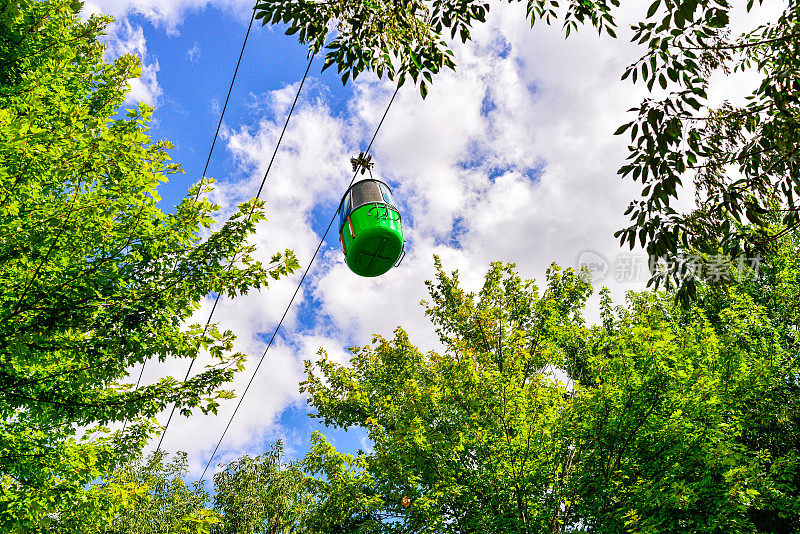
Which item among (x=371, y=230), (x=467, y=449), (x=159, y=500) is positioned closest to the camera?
(x=371, y=230)

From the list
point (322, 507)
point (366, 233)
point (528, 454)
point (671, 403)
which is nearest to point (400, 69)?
point (366, 233)

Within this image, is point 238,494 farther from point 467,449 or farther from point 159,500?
point 467,449

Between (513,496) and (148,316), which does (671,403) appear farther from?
(148,316)

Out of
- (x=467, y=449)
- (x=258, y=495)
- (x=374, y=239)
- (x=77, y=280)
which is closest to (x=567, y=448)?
(x=467, y=449)

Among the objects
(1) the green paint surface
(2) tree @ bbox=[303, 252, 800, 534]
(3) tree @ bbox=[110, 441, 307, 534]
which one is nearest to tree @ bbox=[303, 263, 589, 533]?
(2) tree @ bbox=[303, 252, 800, 534]

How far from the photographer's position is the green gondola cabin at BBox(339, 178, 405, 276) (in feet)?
28.7

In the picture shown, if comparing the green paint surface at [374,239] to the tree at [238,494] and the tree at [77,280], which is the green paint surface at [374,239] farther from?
the tree at [238,494]

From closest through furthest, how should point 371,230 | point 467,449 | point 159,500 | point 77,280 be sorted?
point 77,280
point 371,230
point 467,449
point 159,500

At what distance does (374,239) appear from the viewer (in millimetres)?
8758

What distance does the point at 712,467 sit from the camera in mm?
9766

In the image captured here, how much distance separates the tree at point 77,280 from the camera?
5.12 m

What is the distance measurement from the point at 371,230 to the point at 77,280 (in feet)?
14.8

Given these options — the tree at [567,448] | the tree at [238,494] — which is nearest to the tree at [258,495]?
the tree at [238,494]

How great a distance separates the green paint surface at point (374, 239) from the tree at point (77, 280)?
90.7 inches
